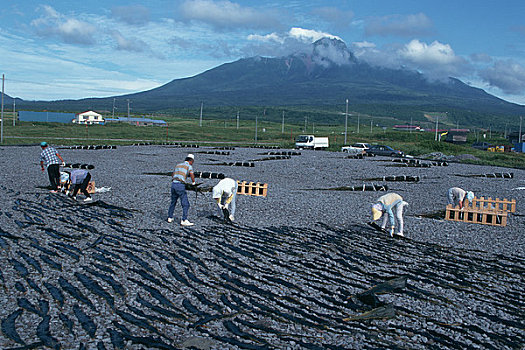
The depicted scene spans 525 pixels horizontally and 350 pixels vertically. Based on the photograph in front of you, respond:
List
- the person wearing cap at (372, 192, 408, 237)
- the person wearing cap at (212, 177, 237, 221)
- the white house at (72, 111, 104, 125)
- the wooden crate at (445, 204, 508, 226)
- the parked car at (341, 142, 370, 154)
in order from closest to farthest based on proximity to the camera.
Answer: the person wearing cap at (372, 192, 408, 237) < the person wearing cap at (212, 177, 237, 221) < the wooden crate at (445, 204, 508, 226) < the parked car at (341, 142, 370, 154) < the white house at (72, 111, 104, 125)

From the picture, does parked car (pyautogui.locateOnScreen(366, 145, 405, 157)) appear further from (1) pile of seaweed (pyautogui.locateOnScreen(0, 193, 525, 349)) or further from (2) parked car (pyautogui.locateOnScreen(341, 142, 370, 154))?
(1) pile of seaweed (pyautogui.locateOnScreen(0, 193, 525, 349))

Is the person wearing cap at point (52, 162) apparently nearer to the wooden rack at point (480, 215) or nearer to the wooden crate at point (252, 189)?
the wooden crate at point (252, 189)

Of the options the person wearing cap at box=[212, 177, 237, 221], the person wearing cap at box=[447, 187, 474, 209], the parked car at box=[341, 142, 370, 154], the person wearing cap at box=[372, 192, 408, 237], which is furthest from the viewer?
the parked car at box=[341, 142, 370, 154]

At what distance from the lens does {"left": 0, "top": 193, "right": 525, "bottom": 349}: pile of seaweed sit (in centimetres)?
712

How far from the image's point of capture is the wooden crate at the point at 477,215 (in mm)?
15445

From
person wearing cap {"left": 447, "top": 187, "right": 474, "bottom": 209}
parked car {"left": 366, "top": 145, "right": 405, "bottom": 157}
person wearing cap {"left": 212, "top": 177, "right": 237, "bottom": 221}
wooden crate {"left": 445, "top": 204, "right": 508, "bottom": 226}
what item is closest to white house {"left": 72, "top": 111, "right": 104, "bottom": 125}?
parked car {"left": 366, "top": 145, "right": 405, "bottom": 157}

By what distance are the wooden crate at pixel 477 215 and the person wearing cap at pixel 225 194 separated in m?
7.16

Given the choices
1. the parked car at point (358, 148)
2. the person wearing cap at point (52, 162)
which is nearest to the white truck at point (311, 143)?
the parked car at point (358, 148)

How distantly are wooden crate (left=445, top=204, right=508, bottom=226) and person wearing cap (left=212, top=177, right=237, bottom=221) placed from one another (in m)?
7.16

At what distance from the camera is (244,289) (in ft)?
29.7

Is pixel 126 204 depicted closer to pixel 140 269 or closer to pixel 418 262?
pixel 140 269

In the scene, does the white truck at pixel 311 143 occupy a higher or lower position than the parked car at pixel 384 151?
higher

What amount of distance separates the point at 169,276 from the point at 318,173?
68.9ft

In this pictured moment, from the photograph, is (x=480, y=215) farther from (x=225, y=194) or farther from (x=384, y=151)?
(x=384, y=151)
